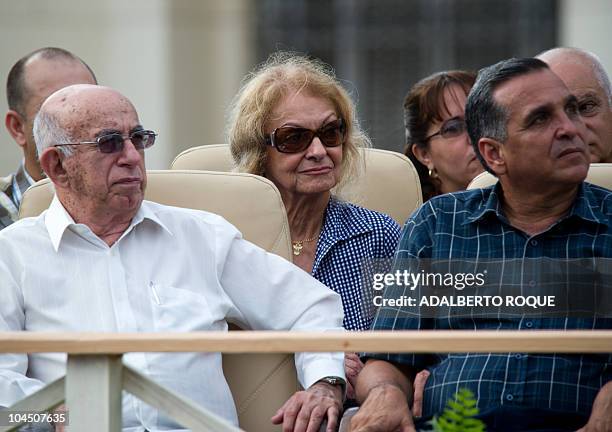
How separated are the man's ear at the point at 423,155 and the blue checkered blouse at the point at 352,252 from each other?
659 millimetres

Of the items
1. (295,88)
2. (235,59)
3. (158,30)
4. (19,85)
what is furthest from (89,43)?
(295,88)

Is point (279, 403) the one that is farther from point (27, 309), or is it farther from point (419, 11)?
point (419, 11)

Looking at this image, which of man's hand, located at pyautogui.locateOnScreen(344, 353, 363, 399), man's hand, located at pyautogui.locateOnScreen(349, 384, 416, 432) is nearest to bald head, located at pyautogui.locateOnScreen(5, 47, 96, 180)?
man's hand, located at pyautogui.locateOnScreen(344, 353, 363, 399)

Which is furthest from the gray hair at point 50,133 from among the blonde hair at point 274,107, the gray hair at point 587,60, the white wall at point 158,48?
the white wall at point 158,48

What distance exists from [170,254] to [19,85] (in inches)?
61.0

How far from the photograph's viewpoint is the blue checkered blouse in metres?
4.06

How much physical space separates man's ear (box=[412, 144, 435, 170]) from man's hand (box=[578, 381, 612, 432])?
72.5 inches

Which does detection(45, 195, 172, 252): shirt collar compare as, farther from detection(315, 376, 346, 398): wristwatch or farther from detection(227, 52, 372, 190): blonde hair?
detection(227, 52, 372, 190): blonde hair

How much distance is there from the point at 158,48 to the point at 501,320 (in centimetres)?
914

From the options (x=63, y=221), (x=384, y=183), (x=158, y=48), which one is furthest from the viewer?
(x=158, y=48)

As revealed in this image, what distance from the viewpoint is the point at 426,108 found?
4.88 meters

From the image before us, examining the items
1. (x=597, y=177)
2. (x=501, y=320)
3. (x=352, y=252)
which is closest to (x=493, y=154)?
(x=597, y=177)

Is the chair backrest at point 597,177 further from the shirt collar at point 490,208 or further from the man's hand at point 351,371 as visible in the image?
the man's hand at point 351,371

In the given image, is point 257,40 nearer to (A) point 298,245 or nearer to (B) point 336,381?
(A) point 298,245
